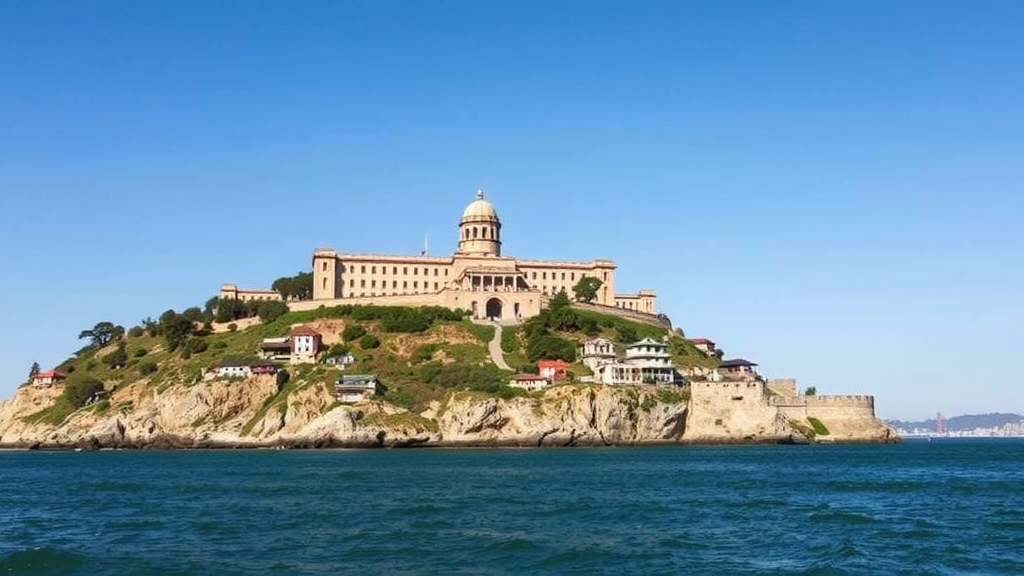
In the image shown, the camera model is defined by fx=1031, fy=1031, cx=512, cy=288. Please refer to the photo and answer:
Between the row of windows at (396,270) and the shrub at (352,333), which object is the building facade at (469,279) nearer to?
the row of windows at (396,270)

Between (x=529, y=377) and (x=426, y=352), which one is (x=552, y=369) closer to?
(x=529, y=377)

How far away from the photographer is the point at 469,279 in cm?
12406

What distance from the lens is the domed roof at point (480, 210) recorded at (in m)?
134

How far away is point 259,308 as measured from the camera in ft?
405

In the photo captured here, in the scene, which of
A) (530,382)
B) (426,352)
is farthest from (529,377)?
(426,352)

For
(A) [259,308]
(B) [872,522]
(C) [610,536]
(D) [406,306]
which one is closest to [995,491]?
(B) [872,522]

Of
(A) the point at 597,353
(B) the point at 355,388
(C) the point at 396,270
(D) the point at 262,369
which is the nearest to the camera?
(B) the point at 355,388

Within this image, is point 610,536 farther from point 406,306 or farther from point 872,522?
point 406,306

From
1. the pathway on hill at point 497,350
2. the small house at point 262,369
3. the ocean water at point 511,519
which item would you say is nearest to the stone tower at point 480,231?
the pathway on hill at point 497,350

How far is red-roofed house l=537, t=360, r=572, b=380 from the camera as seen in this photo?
313ft

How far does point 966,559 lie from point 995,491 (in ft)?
78.4

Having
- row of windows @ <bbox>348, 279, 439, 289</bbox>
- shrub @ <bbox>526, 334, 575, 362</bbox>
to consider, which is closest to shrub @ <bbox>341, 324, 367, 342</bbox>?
row of windows @ <bbox>348, 279, 439, 289</bbox>

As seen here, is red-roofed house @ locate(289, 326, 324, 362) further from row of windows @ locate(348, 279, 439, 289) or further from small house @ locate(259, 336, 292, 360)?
row of windows @ locate(348, 279, 439, 289)

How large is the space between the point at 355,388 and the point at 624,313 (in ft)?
149
